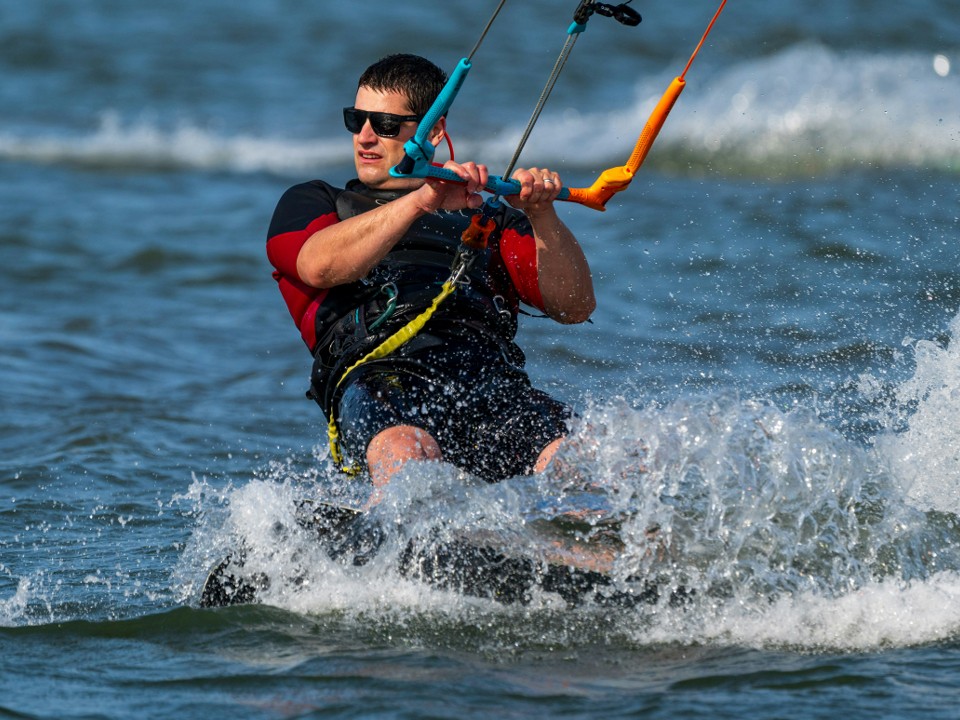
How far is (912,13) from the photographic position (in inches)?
755

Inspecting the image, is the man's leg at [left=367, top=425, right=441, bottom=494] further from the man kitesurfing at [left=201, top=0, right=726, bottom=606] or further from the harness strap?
the harness strap

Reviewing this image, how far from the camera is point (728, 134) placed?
16297mm

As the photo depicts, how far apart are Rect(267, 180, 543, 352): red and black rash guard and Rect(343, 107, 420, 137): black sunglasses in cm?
23

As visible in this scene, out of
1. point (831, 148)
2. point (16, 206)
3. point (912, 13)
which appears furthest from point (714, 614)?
point (912, 13)

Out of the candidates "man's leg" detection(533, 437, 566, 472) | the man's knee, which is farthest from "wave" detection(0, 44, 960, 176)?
the man's knee

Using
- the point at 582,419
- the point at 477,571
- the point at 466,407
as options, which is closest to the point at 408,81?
the point at 466,407

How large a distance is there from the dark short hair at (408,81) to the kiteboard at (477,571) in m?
1.54

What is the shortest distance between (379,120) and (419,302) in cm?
66

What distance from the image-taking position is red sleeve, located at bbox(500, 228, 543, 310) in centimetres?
508

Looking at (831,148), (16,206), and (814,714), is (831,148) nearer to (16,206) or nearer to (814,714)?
(16,206)

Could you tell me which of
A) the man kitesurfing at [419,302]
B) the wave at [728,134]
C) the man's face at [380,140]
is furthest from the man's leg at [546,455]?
the wave at [728,134]

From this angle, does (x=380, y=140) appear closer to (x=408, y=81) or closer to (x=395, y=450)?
(x=408, y=81)

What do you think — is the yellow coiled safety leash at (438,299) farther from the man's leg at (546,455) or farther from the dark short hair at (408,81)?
the man's leg at (546,455)

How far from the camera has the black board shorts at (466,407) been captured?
4.80 m
